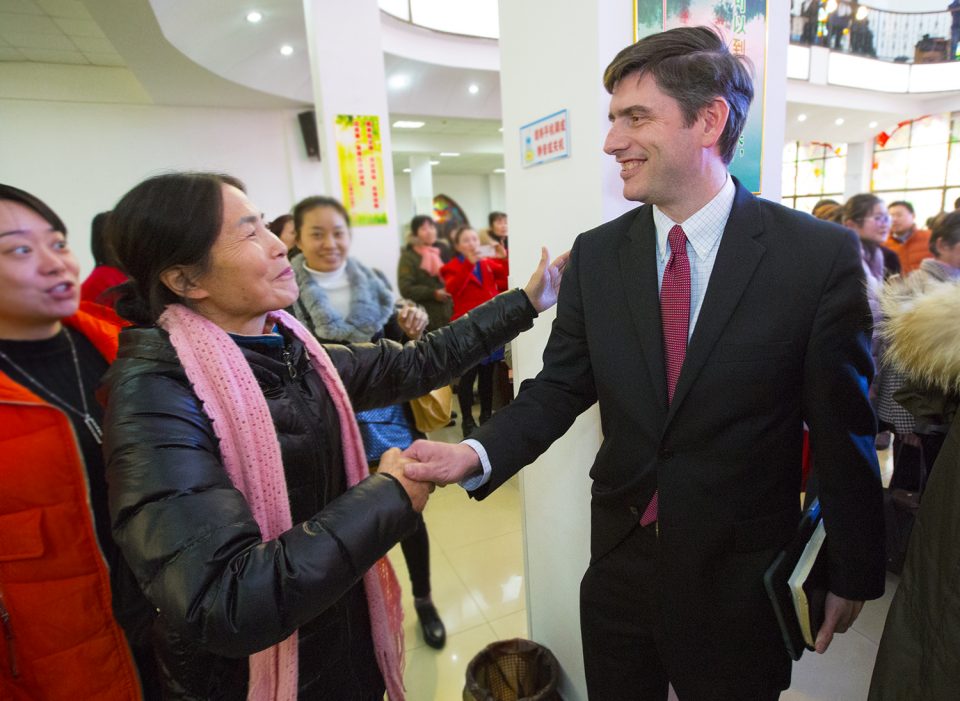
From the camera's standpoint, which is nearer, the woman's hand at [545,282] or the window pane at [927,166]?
the woman's hand at [545,282]

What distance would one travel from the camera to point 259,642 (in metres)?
0.73

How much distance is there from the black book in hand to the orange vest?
1314 millimetres

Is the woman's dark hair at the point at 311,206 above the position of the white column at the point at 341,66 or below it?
below

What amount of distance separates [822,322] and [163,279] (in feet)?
3.98

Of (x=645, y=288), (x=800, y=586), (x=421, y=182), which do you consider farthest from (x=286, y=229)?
(x=421, y=182)

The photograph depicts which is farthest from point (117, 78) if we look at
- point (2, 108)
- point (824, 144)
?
point (824, 144)

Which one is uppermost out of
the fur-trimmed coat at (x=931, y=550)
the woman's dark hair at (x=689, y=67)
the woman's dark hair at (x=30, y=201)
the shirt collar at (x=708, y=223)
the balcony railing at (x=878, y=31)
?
the balcony railing at (x=878, y=31)

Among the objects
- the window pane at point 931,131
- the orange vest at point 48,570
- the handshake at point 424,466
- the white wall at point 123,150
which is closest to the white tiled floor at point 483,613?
the orange vest at point 48,570

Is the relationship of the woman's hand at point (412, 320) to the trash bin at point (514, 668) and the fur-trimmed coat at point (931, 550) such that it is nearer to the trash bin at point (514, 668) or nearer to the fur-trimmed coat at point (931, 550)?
the trash bin at point (514, 668)

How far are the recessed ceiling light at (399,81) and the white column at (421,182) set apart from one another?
13.7ft

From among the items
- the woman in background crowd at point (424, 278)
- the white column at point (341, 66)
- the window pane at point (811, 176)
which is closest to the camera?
the white column at point (341, 66)

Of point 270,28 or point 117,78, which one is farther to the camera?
point 117,78

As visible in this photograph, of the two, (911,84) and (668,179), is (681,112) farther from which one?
(911,84)

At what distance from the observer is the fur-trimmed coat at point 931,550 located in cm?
73
